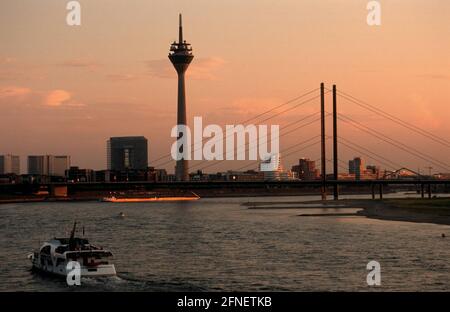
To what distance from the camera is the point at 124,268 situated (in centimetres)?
3903

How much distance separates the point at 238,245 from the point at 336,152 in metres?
97.6

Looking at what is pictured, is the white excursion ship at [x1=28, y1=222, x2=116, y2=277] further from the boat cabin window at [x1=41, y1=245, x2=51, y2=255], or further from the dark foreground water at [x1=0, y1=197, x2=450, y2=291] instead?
the dark foreground water at [x1=0, y1=197, x2=450, y2=291]

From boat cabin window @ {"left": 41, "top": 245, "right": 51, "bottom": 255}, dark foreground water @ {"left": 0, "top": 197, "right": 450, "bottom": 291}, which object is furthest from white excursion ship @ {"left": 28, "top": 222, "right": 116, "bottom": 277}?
dark foreground water @ {"left": 0, "top": 197, "right": 450, "bottom": 291}

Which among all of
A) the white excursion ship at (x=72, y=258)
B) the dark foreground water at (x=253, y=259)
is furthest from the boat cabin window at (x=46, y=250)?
the dark foreground water at (x=253, y=259)

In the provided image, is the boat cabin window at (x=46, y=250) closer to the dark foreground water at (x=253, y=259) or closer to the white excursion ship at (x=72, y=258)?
the white excursion ship at (x=72, y=258)

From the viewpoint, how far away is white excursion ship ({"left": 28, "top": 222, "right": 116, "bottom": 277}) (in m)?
34.7

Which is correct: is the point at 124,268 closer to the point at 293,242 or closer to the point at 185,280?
the point at 185,280

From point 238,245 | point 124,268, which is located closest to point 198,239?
point 238,245

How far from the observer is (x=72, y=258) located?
117 ft

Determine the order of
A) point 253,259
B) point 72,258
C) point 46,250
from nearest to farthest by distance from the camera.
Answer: point 72,258 < point 46,250 < point 253,259

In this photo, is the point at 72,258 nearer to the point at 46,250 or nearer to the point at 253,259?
the point at 46,250

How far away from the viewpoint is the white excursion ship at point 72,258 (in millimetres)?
34688

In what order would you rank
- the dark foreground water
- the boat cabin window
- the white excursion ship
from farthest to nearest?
the boat cabin window → the white excursion ship → the dark foreground water

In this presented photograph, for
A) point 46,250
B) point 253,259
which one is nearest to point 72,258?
point 46,250
